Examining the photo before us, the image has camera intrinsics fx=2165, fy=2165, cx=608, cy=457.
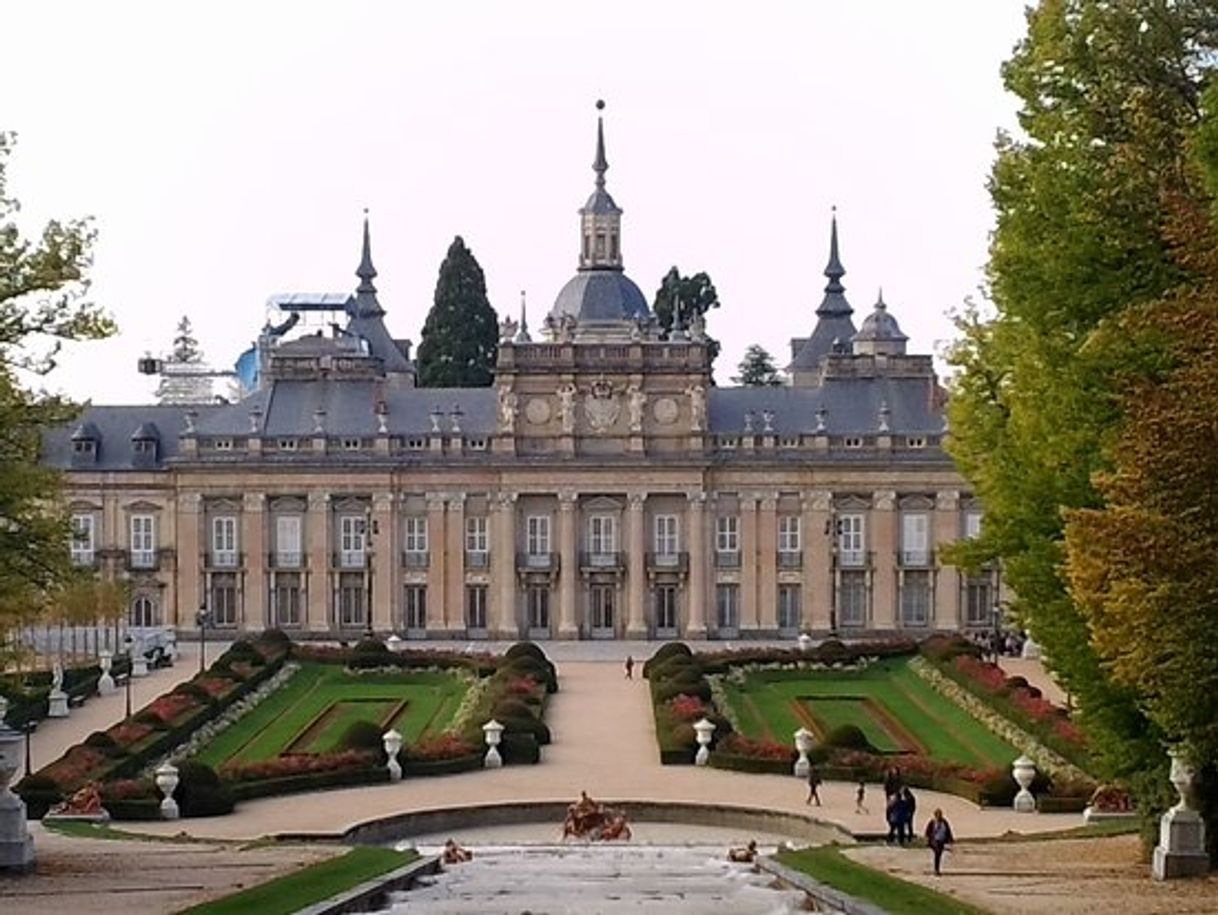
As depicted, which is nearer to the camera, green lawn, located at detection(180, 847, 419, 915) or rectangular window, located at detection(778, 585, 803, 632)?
green lawn, located at detection(180, 847, 419, 915)

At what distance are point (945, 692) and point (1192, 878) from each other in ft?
103

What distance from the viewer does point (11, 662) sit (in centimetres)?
3020

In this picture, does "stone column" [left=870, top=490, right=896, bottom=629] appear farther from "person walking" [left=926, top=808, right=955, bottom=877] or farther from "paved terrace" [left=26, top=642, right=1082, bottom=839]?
"person walking" [left=926, top=808, right=955, bottom=877]

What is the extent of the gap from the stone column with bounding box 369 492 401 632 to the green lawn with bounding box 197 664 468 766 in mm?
13088

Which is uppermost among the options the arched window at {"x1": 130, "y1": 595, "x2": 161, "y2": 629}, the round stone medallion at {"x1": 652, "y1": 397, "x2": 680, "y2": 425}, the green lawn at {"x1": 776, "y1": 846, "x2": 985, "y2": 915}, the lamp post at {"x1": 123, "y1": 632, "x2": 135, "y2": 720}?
the round stone medallion at {"x1": 652, "y1": 397, "x2": 680, "y2": 425}

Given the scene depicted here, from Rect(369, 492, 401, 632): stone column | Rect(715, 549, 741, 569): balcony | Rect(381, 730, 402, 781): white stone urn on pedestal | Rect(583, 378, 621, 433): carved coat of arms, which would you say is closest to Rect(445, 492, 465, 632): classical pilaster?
Rect(369, 492, 401, 632): stone column

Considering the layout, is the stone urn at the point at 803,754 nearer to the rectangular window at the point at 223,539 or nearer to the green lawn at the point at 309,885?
the green lawn at the point at 309,885

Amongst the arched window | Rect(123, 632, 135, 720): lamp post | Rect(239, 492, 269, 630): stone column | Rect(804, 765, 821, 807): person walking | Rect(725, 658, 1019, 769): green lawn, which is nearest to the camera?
Rect(804, 765, 821, 807): person walking

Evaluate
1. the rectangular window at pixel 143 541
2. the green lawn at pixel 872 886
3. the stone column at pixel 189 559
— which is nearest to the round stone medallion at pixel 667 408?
the stone column at pixel 189 559

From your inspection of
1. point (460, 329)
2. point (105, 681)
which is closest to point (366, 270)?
point (460, 329)

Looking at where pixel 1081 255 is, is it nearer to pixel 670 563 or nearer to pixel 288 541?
pixel 670 563

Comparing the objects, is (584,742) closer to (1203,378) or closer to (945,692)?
(945,692)

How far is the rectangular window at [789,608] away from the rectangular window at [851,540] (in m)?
2.13

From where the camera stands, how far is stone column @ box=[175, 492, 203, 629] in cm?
8231
